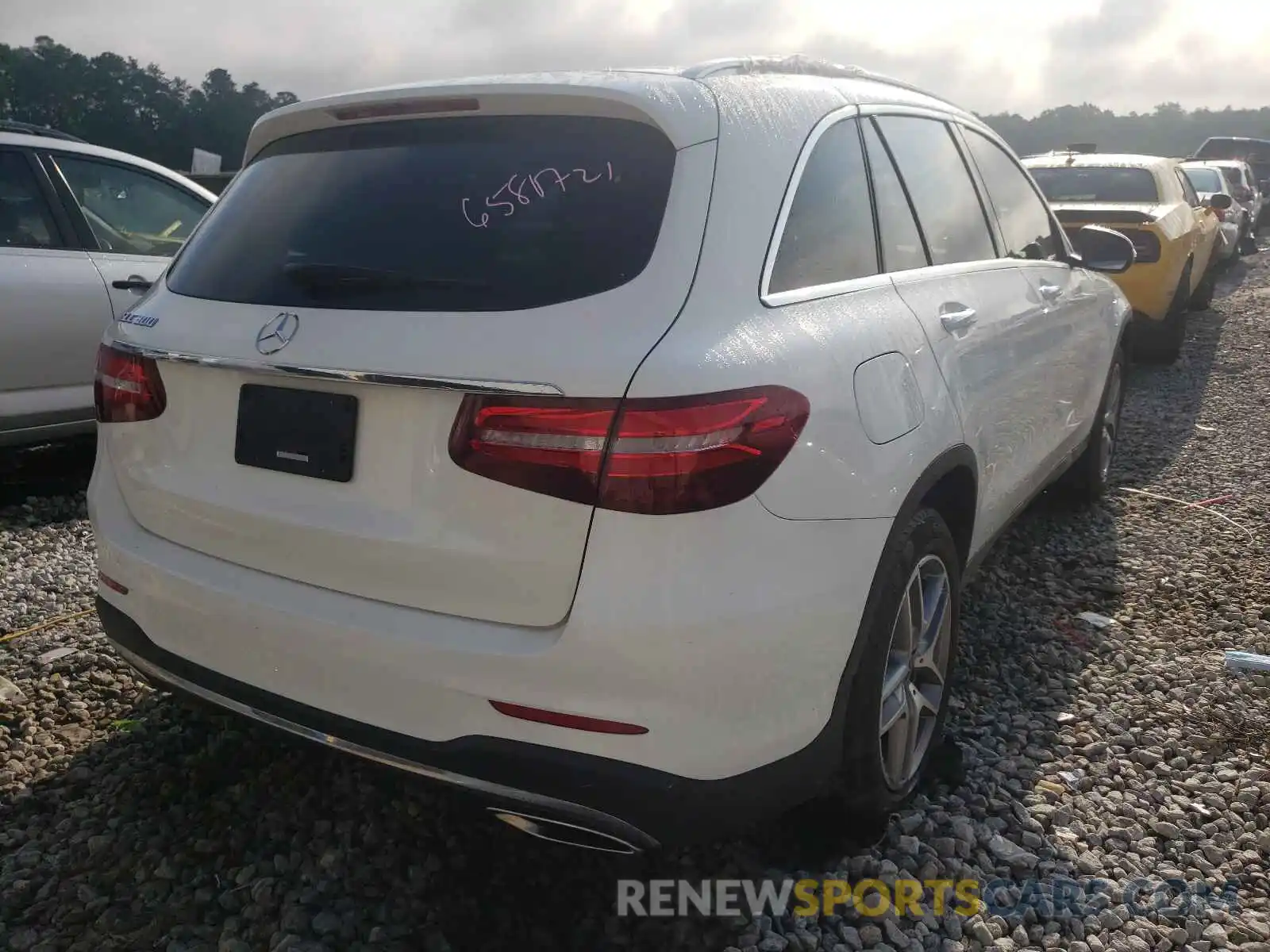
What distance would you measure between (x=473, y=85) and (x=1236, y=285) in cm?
1537

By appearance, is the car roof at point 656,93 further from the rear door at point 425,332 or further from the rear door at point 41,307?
the rear door at point 41,307

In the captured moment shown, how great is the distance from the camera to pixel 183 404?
2.19m

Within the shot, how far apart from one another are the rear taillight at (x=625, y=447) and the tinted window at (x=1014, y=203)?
6.86ft

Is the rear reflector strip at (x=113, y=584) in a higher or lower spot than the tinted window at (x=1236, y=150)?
lower

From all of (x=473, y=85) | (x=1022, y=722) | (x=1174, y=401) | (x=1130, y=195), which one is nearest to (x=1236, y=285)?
(x=1130, y=195)

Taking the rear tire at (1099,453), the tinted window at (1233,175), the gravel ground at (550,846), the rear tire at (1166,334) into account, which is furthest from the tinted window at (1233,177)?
the gravel ground at (550,846)

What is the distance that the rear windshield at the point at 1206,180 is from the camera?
14.6 metres

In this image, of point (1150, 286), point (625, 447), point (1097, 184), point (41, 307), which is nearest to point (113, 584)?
point (625, 447)

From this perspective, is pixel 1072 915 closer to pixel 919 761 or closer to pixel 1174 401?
pixel 919 761

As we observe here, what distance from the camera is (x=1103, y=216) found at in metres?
7.14

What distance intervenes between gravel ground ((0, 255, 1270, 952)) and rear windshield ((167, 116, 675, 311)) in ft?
3.07

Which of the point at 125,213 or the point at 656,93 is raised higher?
the point at 656,93

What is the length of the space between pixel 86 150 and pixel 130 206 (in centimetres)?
32

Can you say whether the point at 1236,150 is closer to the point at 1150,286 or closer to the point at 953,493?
the point at 1150,286
